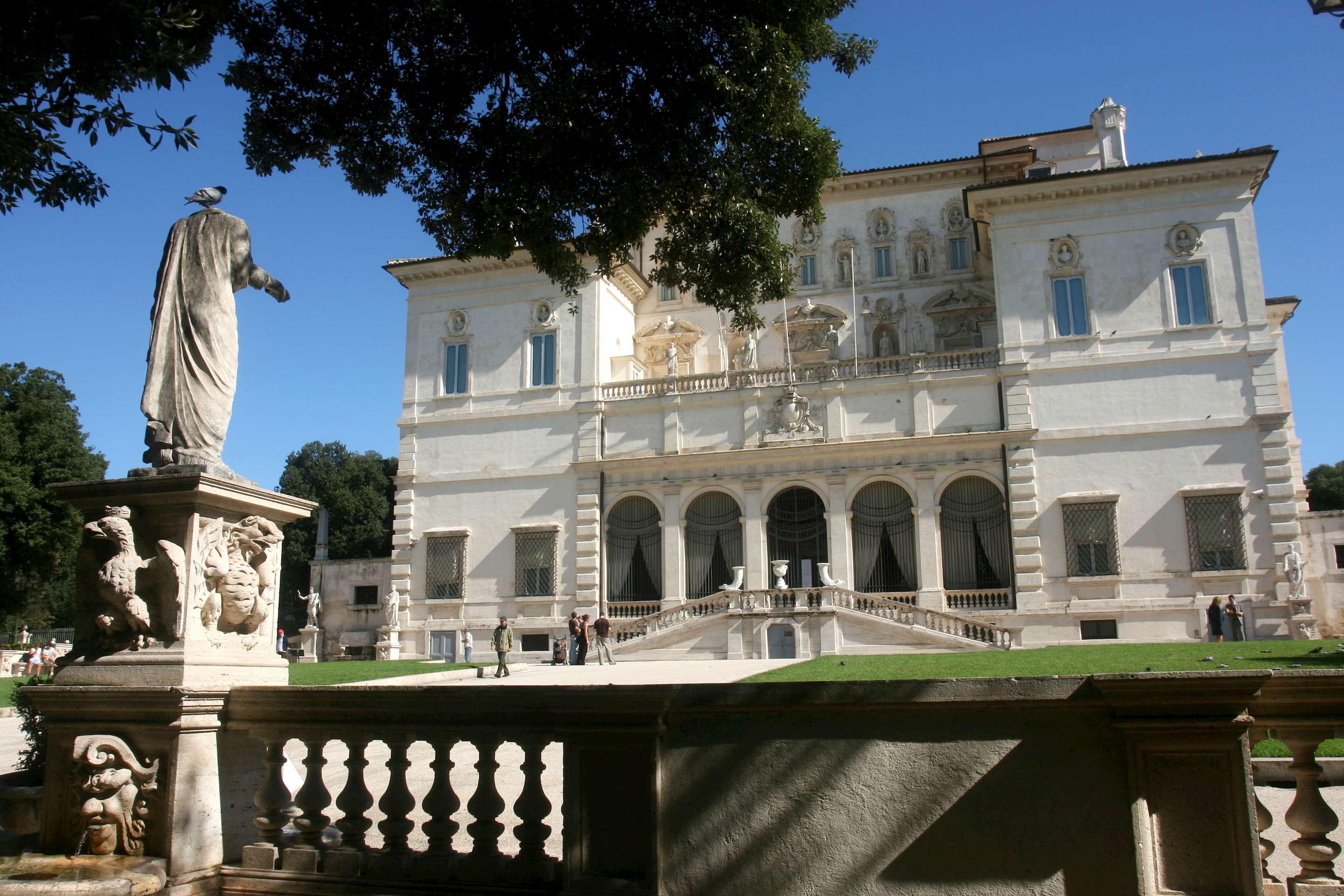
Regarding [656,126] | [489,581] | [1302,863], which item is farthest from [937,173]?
[1302,863]

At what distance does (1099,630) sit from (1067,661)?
10.2 meters

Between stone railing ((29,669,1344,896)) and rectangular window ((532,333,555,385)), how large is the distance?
3195cm

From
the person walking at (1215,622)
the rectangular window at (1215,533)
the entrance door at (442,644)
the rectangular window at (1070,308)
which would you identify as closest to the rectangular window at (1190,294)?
the rectangular window at (1070,308)

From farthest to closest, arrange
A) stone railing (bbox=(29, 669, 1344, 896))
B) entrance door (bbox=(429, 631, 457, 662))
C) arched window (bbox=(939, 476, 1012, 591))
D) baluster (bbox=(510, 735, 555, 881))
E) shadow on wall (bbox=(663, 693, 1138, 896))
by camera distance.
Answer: entrance door (bbox=(429, 631, 457, 662)), arched window (bbox=(939, 476, 1012, 591)), baluster (bbox=(510, 735, 555, 881)), shadow on wall (bbox=(663, 693, 1138, 896)), stone railing (bbox=(29, 669, 1344, 896))

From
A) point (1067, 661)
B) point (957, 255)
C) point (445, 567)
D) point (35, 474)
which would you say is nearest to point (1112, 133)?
point (957, 255)

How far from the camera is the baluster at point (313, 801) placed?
4.84 metres

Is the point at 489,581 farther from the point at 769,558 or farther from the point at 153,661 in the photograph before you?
the point at 153,661

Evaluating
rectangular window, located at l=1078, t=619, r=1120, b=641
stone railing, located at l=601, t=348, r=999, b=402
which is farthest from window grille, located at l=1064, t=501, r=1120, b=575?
stone railing, located at l=601, t=348, r=999, b=402

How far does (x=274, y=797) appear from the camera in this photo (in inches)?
198

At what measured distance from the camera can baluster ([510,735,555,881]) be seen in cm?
432

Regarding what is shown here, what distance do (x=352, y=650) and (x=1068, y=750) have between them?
39.4m

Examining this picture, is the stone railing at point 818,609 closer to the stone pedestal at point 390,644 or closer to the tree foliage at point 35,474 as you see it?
the stone pedestal at point 390,644

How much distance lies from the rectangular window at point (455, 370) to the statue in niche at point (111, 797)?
33307 millimetres

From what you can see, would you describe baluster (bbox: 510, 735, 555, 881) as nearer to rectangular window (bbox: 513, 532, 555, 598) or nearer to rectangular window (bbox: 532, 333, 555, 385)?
rectangular window (bbox: 513, 532, 555, 598)
